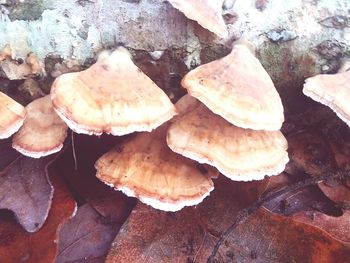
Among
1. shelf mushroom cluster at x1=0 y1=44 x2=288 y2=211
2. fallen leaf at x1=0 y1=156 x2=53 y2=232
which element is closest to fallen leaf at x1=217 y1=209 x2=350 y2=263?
shelf mushroom cluster at x1=0 y1=44 x2=288 y2=211

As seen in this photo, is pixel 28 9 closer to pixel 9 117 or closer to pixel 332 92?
pixel 9 117

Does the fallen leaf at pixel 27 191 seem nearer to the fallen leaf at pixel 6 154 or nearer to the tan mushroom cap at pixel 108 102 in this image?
the fallen leaf at pixel 6 154

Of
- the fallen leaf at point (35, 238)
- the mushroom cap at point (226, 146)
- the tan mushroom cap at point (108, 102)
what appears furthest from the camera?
the fallen leaf at point (35, 238)

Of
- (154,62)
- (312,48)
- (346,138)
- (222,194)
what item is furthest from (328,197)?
(154,62)

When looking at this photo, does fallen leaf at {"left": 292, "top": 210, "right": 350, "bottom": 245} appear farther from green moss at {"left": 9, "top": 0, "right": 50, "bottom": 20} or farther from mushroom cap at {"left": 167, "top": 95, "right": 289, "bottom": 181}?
green moss at {"left": 9, "top": 0, "right": 50, "bottom": 20}

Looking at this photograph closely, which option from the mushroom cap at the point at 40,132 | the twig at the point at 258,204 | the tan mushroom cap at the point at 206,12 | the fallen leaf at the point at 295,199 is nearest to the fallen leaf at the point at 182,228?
the twig at the point at 258,204

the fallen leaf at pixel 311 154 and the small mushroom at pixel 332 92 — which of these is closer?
the small mushroom at pixel 332 92
